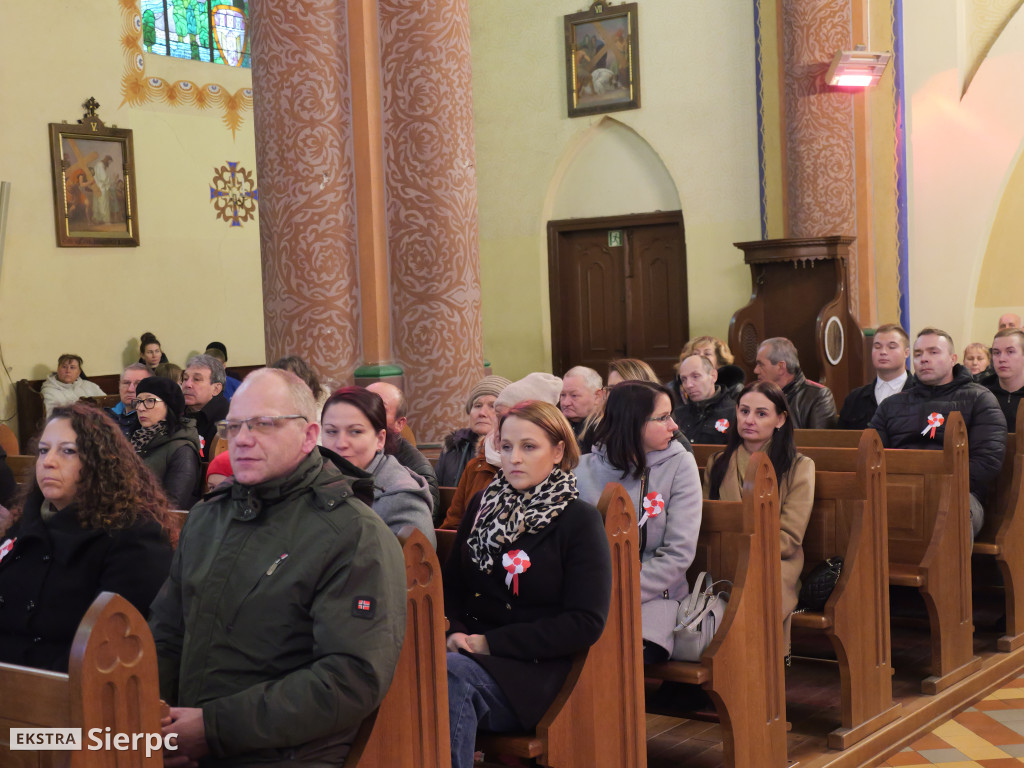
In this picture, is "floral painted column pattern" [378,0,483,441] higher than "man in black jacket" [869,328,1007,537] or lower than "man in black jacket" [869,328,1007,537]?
higher

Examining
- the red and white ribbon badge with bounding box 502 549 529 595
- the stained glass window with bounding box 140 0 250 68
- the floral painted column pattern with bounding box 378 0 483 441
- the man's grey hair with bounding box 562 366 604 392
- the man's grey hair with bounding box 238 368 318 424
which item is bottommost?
the red and white ribbon badge with bounding box 502 549 529 595

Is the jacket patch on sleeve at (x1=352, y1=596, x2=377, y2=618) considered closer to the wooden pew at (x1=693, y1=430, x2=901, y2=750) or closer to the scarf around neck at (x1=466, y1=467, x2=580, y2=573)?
the scarf around neck at (x1=466, y1=467, x2=580, y2=573)

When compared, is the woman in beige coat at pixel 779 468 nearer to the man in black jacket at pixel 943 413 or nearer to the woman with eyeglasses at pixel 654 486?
the woman with eyeglasses at pixel 654 486

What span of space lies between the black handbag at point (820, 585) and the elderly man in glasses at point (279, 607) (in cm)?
210

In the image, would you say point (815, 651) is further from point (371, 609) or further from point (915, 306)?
point (915, 306)

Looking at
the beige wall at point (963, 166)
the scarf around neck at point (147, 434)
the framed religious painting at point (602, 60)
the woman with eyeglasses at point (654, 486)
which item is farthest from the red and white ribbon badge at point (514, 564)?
the framed religious painting at point (602, 60)

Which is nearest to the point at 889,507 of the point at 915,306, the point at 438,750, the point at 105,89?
the point at 438,750

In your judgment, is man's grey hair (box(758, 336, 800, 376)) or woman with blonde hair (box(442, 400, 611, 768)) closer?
woman with blonde hair (box(442, 400, 611, 768))

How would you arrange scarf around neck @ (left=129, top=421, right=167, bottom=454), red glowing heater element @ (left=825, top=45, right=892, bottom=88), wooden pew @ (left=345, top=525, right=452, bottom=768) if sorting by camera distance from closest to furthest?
wooden pew @ (left=345, top=525, right=452, bottom=768) → scarf around neck @ (left=129, top=421, right=167, bottom=454) → red glowing heater element @ (left=825, top=45, right=892, bottom=88)

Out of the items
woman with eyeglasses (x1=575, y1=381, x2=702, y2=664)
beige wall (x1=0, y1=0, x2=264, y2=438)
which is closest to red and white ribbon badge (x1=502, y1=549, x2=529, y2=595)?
woman with eyeglasses (x1=575, y1=381, x2=702, y2=664)

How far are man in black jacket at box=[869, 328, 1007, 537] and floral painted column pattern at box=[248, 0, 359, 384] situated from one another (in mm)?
2674

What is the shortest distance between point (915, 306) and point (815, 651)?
20.8 feet

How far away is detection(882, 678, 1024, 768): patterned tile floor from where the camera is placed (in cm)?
399

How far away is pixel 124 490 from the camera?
9.52 ft
